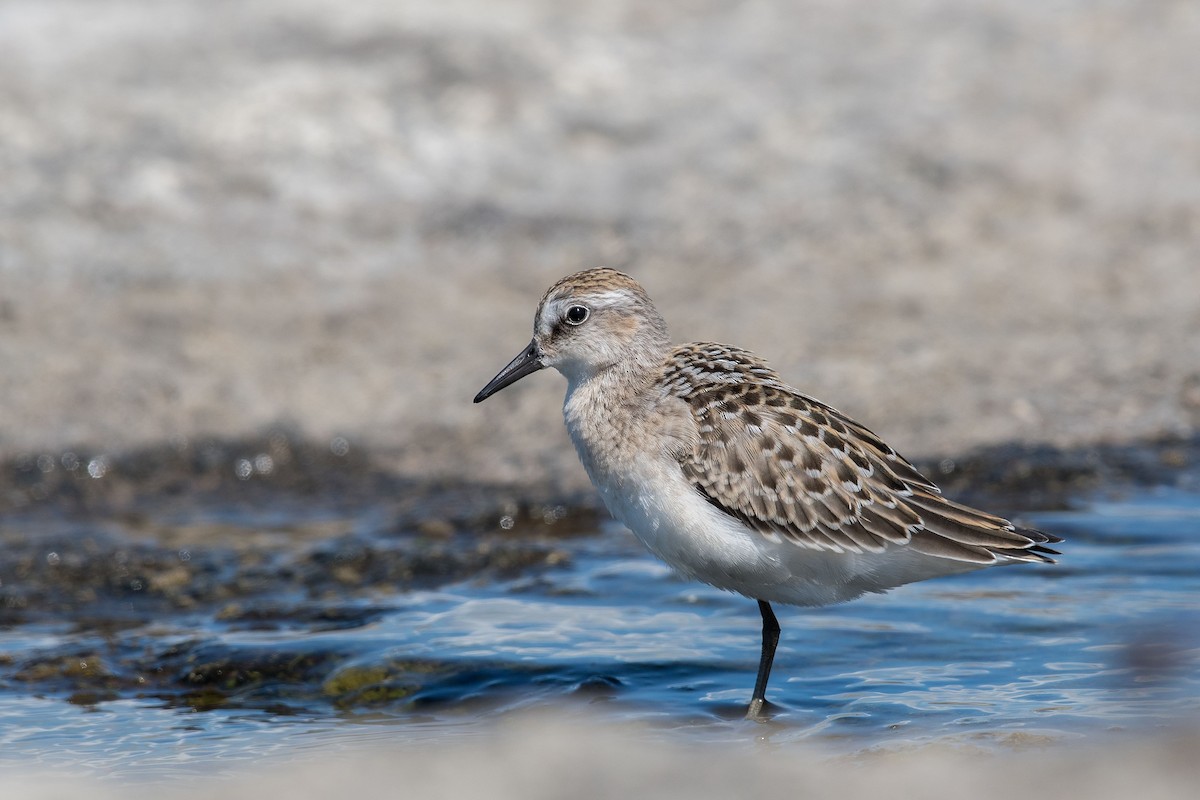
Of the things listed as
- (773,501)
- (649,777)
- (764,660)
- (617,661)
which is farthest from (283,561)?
(649,777)

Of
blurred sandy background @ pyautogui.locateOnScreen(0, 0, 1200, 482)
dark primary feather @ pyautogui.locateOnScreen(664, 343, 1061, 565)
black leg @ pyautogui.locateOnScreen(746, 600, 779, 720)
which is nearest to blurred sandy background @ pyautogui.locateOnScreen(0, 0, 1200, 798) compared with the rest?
blurred sandy background @ pyautogui.locateOnScreen(0, 0, 1200, 482)

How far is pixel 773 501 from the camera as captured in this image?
678cm

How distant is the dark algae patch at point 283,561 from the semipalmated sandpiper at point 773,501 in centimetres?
82

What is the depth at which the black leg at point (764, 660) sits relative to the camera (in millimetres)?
6863

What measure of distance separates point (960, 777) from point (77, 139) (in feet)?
33.1

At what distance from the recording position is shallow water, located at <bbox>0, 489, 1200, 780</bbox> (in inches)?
260

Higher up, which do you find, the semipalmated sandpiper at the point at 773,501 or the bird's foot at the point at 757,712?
the semipalmated sandpiper at the point at 773,501

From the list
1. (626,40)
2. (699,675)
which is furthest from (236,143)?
(699,675)

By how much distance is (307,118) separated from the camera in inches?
513

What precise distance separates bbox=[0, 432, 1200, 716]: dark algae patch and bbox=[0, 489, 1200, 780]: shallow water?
0.02 m

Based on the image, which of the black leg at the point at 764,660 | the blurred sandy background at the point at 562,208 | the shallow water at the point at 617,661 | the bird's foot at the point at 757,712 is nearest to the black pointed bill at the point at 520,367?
the shallow water at the point at 617,661

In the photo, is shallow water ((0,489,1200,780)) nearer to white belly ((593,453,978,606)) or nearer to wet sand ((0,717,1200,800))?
white belly ((593,453,978,606))

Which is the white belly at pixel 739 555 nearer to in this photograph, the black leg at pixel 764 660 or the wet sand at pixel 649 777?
the black leg at pixel 764 660

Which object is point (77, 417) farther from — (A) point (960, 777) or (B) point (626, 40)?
(A) point (960, 777)
